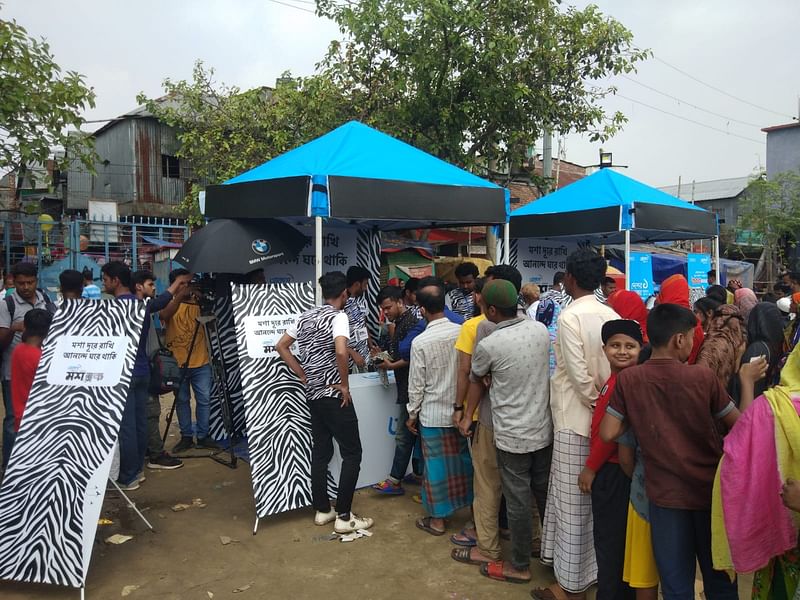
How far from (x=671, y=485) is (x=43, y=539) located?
Result: 3312 millimetres

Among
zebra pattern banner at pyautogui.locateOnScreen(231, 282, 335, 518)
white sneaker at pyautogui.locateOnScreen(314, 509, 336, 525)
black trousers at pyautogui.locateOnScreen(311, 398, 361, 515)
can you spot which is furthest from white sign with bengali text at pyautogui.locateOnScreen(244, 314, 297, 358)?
white sneaker at pyautogui.locateOnScreen(314, 509, 336, 525)

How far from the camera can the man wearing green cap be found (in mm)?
3555

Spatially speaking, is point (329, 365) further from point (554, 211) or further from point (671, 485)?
point (554, 211)

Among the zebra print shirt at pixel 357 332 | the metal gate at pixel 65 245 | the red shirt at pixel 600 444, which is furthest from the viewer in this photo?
the metal gate at pixel 65 245

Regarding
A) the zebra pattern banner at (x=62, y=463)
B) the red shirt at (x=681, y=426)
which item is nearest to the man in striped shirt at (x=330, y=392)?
the zebra pattern banner at (x=62, y=463)

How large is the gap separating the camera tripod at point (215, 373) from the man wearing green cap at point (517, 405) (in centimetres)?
285

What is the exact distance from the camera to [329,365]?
4.34m

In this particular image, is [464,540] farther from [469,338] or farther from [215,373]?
[215,373]

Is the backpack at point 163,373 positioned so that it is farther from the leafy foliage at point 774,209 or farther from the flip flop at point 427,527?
the leafy foliage at point 774,209

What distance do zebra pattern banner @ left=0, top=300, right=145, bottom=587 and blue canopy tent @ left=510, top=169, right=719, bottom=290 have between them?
6.00 meters

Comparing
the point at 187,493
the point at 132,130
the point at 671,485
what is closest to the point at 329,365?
the point at 187,493

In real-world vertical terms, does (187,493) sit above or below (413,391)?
below

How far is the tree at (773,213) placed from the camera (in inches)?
853

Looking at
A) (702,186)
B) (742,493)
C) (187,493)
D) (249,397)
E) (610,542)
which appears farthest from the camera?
(702,186)
